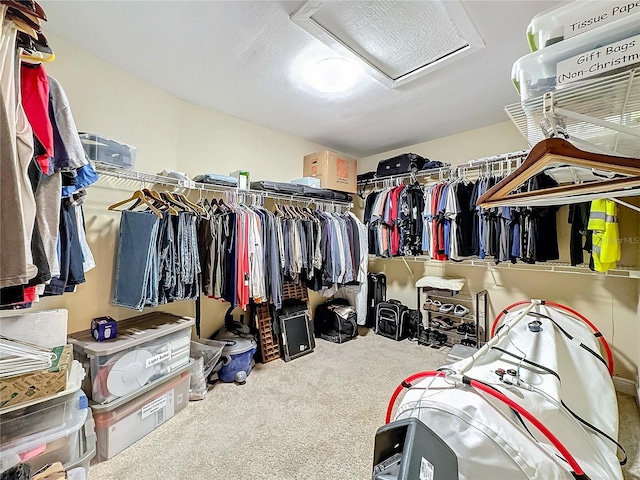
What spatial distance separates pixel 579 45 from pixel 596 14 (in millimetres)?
101

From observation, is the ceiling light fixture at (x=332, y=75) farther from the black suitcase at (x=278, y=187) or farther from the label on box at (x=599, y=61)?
the label on box at (x=599, y=61)

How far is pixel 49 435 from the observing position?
1.28 m

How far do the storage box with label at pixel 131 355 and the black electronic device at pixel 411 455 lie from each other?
1625 millimetres

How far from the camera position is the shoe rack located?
301 cm

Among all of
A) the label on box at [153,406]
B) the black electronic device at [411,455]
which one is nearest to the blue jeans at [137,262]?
the label on box at [153,406]

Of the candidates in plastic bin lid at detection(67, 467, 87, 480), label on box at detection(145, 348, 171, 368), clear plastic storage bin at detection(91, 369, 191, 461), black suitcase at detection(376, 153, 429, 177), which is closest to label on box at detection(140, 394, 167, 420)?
clear plastic storage bin at detection(91, 369, 191, 461)

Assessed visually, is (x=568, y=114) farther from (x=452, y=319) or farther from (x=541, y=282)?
(x=452, y=319)

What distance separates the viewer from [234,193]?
8.79 feet

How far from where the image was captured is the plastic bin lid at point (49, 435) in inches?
46.8

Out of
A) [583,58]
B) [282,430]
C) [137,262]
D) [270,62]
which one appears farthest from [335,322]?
[583,58]

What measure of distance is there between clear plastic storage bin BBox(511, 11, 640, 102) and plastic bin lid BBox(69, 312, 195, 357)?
2.26 meters

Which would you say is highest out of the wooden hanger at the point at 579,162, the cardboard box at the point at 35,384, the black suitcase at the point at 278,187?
the black suitcase at the point at 278,187

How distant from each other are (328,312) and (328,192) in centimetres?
153

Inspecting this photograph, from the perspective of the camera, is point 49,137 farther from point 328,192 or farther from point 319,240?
point 328,192
